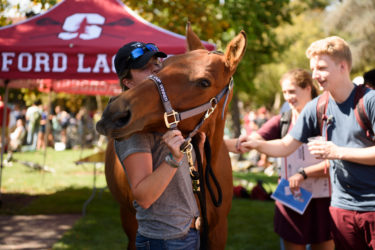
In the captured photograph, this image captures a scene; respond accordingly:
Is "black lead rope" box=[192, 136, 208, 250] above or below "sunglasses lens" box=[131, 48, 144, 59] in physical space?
below

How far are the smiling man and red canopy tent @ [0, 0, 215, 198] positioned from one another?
9.05ft

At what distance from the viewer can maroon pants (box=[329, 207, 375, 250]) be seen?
8.30 ft

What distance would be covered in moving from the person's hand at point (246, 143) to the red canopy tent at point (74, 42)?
7.45 ft

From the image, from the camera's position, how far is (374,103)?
2.45m

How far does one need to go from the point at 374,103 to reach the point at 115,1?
4818mm

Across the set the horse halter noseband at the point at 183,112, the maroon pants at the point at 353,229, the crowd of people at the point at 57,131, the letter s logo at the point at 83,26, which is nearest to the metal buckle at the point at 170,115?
the horse halter noseband at the point at 183,112

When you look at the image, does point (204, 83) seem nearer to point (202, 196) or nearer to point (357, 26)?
point (202, 196)

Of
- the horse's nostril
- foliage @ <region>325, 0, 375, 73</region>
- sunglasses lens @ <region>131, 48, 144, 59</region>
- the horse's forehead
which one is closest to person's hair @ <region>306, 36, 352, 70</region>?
the horse's forehead

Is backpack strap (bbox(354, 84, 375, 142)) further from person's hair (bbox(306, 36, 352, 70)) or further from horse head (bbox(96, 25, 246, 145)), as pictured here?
horse head (bbox(96, 25, 246, 145))

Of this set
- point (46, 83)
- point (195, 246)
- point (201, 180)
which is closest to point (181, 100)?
point (201, 180)

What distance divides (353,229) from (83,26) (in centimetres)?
468

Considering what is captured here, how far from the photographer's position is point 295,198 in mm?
3303

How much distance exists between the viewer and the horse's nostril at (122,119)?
64.4 inches

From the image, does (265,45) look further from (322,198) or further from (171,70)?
(171,70)
